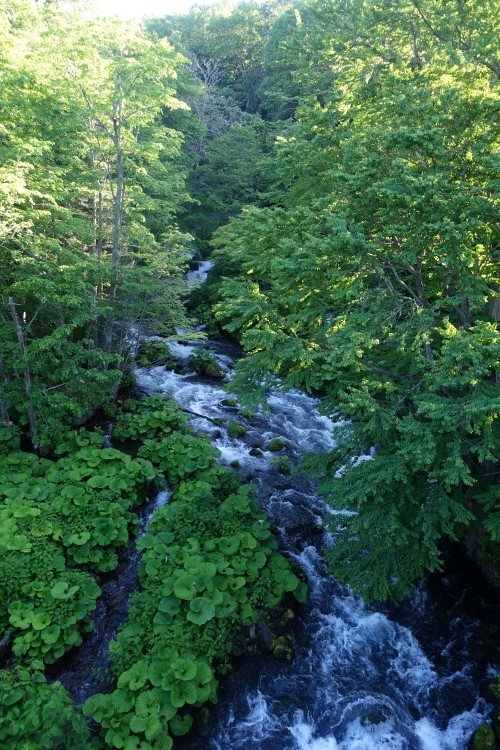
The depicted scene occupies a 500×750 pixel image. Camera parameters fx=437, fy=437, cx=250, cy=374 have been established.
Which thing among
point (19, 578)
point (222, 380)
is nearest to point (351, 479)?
point (19, 578)

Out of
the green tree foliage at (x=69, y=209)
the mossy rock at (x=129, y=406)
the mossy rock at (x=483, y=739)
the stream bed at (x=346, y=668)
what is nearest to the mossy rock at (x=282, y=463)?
the stream bed at (x=346, y=668)

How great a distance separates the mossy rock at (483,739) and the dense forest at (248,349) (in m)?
2.39

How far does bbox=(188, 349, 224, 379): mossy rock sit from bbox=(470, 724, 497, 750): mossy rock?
1370 centimetres

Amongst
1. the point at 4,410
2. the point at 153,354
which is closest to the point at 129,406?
the point at 4,410

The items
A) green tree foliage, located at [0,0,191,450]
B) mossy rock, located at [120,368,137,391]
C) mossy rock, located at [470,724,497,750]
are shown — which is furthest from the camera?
mossy rock, located at [120,368,137,391]

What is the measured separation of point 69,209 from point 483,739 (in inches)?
602

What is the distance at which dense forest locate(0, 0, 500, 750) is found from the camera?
6.39 metres

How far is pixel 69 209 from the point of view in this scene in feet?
43.3

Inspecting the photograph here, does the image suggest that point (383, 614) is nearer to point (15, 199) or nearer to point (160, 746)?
point (160, 746)

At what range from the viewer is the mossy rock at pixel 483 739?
6.52 meters

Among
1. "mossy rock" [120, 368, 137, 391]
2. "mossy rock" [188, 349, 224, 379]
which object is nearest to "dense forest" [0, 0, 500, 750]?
"mossy rock" [120, 368, 137, 391]

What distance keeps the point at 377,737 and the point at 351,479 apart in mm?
3999

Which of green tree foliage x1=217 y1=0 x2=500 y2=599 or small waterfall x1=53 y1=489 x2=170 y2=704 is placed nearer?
green tree foliage x1=217 y1=0 x2=500 y2=599

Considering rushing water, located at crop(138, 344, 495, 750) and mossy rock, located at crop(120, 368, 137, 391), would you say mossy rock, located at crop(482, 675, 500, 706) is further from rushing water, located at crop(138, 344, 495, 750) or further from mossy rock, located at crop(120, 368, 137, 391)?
mossy rock, located at crop(120, 368, 137, 391)
